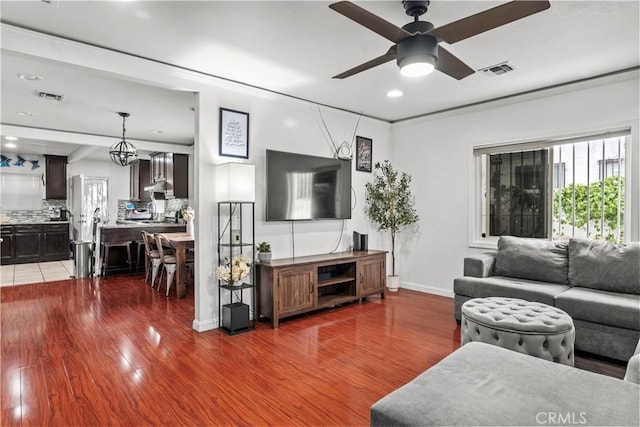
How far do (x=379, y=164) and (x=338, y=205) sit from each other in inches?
44.7

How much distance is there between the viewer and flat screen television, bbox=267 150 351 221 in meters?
4.25

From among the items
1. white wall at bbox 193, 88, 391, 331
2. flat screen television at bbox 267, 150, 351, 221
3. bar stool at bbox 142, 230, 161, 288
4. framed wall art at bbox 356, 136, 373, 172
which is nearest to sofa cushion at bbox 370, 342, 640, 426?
white wall at bbox 193, 88, 391, 331

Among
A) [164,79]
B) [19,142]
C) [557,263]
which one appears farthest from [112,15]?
[19,142]

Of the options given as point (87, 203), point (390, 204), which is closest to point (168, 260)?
point (390, 204)

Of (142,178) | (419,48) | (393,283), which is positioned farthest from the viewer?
(142,178)

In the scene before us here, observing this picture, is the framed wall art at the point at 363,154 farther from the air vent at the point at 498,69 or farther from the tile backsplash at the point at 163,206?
the tile backsplash at the point at 163,206

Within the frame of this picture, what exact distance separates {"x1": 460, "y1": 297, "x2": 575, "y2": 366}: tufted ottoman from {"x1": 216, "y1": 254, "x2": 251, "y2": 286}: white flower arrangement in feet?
6.96

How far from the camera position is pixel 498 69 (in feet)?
11.7

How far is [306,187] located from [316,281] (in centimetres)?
118

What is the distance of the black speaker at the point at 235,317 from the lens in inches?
142

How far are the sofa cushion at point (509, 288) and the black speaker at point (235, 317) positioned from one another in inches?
87.9

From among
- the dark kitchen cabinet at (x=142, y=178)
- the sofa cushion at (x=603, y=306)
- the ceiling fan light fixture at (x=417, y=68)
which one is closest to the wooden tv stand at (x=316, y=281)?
the sofa cushion at (x=603, y=306)

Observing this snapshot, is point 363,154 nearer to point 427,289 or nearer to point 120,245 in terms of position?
point 427,289

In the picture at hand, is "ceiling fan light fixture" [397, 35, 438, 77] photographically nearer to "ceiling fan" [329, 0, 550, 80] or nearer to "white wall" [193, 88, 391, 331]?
"ceiling fan" [329, 0, 550, 80]
